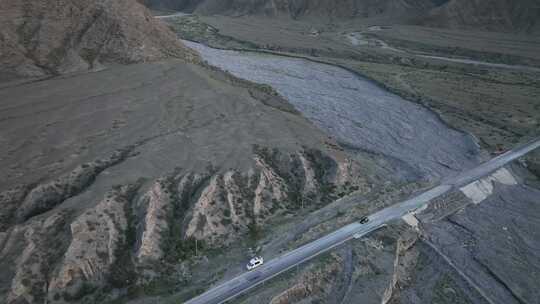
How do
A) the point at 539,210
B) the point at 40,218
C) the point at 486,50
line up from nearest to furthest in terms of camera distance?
the point at 40,218, the point at 539,210, the point at 486,50

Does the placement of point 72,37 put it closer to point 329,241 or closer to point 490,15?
point 329,241

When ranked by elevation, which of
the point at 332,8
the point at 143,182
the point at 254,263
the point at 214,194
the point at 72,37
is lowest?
the point at 332,8

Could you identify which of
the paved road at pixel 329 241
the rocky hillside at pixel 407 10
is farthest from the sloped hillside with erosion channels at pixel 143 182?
the rocky hillside at pixel 407 10

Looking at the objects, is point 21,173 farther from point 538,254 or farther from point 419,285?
point 538,254

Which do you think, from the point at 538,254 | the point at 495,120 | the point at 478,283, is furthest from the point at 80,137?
the point at 495,120

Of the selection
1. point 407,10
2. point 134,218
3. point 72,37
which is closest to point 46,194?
point 134,218

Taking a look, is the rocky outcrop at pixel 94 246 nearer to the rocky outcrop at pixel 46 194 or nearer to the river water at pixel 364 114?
the rocky outcrop at pixel 46 194
